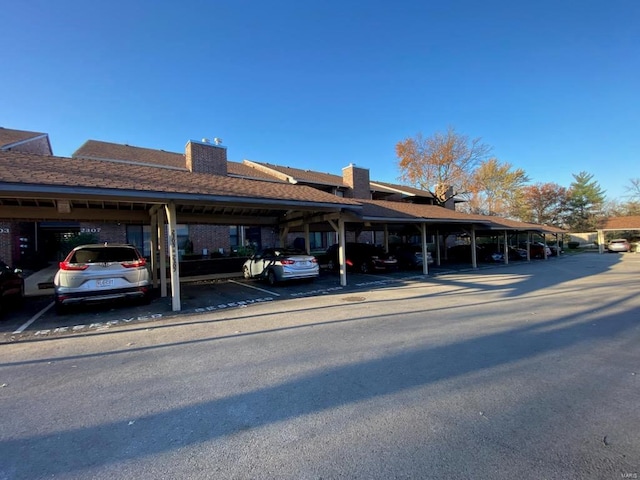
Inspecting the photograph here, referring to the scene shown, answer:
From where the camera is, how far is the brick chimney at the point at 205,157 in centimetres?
1337

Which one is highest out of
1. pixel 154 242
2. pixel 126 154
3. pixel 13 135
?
pixel 13 135

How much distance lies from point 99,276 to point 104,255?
65 centimetres

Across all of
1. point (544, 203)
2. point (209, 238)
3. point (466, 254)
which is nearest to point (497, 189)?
point (544, 203)

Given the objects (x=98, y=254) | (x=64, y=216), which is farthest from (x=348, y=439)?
(x=64, y=216)

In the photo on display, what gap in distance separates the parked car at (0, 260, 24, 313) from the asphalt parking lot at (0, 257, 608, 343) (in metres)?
0.30

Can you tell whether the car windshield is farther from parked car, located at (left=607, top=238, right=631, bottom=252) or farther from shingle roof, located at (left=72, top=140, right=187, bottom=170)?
parked car, located at (left=607, top=238, right=631, bottom=252)

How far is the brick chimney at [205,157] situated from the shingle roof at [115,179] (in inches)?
122

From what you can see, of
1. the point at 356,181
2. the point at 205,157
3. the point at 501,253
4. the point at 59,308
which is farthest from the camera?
the point at 501,253

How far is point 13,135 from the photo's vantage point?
64.1 feet

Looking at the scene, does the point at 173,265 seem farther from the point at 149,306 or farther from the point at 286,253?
the point at 286,253

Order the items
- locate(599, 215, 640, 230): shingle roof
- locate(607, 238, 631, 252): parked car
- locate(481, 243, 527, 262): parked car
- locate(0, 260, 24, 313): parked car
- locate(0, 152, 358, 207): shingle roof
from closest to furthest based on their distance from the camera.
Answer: locate(0, 152, 358, 207): shingle roof < locate(0, 260, 24, 313): parked car < locate(481, 243, 527, 262): parked car < locate(599, 215, 640, 230): shingle roof < locate(607, 238, 631, 252): parked car

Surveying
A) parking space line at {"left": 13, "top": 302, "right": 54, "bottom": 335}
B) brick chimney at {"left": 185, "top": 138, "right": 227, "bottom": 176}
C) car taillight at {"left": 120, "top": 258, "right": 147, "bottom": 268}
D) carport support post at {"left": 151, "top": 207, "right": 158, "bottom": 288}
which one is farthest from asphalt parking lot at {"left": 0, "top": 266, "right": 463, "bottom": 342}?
brick chimney at {"left": 185, "top": 138, "right": 227, "bottom": 176}

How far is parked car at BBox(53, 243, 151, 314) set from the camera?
A: 7219 mm

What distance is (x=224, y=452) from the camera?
2527 mm
